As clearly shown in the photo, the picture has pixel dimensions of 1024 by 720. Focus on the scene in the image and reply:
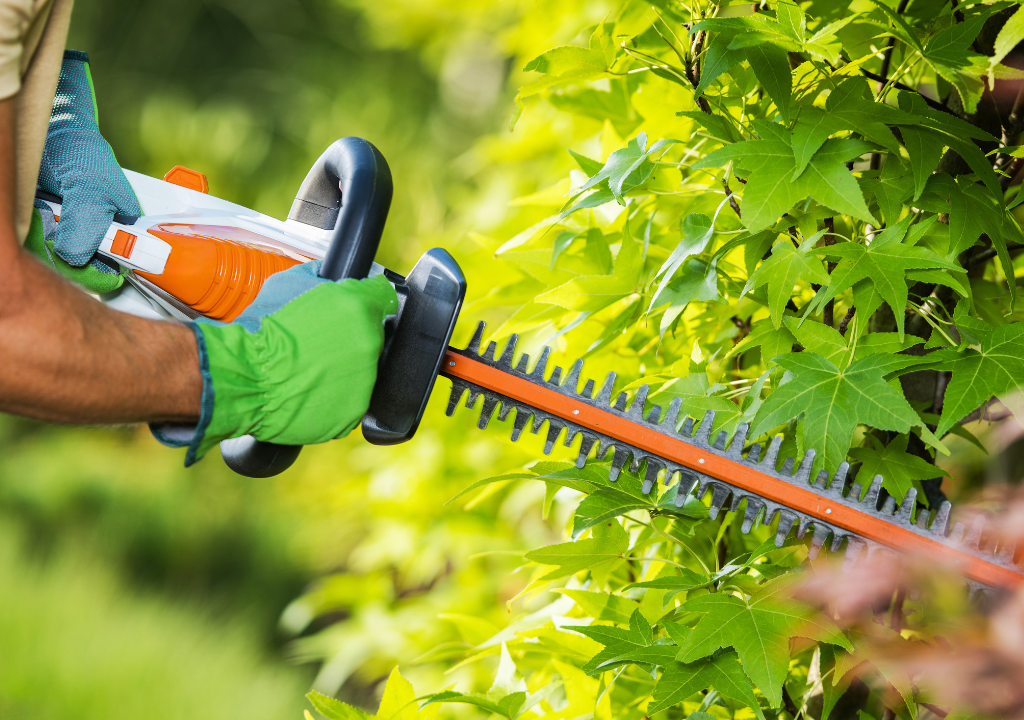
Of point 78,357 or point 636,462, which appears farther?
point 636,462

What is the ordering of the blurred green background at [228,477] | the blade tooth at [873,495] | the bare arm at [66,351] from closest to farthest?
1. the bare arm at [66,351]
2. the blade tooth at [873,495]
3. the blurred green background at [228,477]

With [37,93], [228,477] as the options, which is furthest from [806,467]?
[228,477]

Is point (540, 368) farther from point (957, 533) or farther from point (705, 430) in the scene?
point (957, 533)

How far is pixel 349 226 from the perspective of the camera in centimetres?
34

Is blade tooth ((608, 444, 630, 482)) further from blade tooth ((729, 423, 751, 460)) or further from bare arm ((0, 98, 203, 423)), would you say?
bare arm ((0, 98, 203, 423))

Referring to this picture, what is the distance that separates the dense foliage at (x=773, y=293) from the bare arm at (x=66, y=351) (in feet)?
0.55

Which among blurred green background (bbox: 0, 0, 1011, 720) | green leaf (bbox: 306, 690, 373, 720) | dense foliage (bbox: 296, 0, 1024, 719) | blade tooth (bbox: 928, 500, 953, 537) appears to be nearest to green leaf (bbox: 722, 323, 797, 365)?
dense foliage (bbox: 296, 0, 1024, 719)

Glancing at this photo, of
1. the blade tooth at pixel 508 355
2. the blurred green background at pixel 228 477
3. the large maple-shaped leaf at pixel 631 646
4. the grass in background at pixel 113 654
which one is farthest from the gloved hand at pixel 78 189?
the grass in background at pixel 113 654

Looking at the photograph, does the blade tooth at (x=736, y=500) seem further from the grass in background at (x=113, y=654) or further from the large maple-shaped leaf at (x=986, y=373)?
the grass in background at (x=113, y=654)

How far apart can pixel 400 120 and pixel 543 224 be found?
1.88m

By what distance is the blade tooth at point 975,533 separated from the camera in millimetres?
319

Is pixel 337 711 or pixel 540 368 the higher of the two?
pixel 540 368

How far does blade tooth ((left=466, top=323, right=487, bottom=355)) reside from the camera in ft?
1.23

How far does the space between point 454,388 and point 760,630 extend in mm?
197
